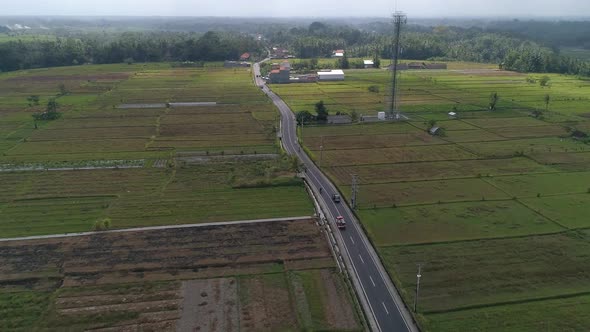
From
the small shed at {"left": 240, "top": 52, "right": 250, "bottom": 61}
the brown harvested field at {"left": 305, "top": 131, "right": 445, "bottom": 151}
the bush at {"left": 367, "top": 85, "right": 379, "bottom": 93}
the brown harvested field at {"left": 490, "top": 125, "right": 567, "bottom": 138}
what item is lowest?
the brown harvested field at {"left": 305, "top": 131, "right": 445, "bottom": 151}

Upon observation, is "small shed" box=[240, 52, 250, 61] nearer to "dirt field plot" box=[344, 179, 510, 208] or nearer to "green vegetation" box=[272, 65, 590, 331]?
"green vegetation" box=[272, 65, 590, 331]

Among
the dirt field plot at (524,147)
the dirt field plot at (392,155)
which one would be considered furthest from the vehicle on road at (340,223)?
the dirt field plot at (524,147)

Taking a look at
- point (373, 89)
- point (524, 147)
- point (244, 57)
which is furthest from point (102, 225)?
point (244, 57)

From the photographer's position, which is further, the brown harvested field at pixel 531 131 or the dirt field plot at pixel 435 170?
the brown harvested field at pixel 531 131

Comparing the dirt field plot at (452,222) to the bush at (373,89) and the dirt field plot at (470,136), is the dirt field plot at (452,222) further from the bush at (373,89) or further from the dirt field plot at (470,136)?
the bush at (373,89)

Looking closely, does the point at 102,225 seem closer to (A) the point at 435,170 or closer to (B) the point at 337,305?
(B) the point at 337,305

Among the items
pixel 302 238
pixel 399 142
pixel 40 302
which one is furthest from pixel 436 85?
pixel 40 302

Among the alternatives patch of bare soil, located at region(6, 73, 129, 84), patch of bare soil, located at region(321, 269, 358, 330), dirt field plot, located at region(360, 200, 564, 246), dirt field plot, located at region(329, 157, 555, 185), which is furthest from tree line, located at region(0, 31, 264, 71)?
patch of bare soil, located at region(321, 269, 358, 330)
